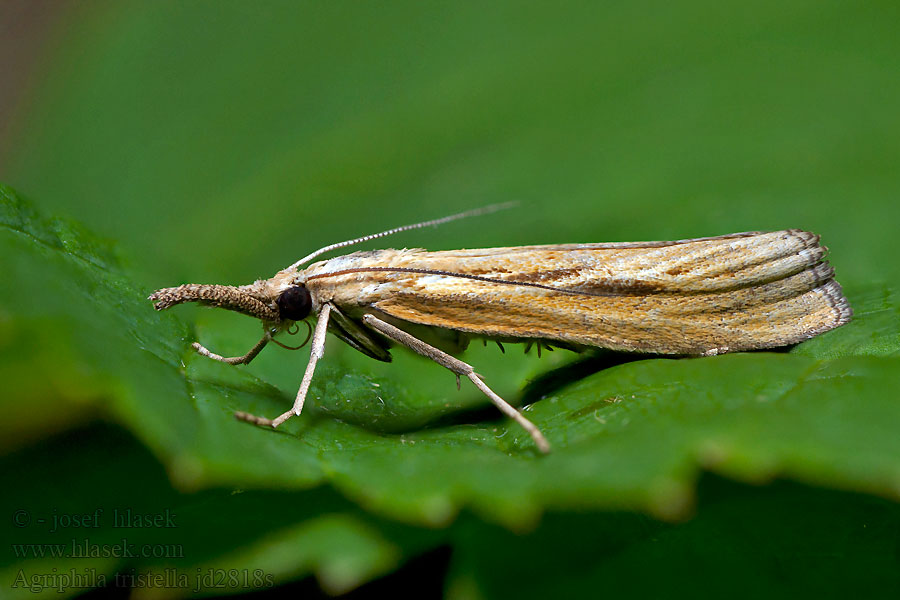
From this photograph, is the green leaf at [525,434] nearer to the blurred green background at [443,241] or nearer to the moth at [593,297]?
the blurred green background at [443,241]

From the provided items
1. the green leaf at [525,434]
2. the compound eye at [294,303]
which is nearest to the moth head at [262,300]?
the compound eye at [294,303]

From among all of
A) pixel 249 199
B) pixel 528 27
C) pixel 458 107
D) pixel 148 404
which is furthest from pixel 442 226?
pixel 148 404

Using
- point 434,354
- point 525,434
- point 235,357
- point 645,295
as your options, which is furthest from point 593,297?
point 235,357

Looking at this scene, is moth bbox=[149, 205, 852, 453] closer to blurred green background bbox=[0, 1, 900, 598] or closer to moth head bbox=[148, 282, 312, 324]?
moth head bbox=[148, 282, 312, 324]

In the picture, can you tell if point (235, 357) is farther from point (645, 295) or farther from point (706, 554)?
point (706, 554)

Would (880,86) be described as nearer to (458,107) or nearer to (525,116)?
(525,116)
